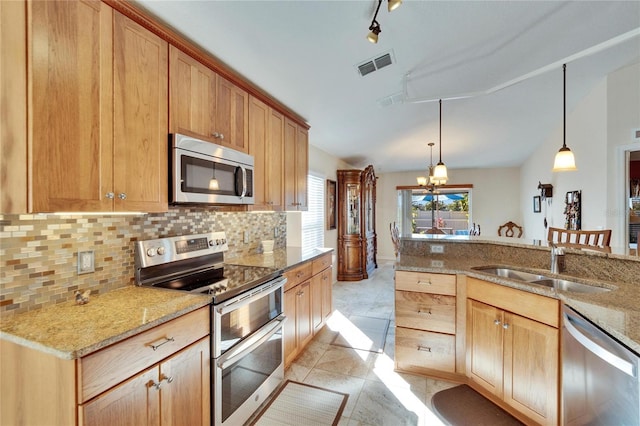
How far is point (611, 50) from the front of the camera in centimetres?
295

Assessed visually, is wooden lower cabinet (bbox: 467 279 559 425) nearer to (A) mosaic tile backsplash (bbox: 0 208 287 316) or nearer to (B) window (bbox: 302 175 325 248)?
(A) mosaic tile backsplash (bbox: 0 208 287 316)

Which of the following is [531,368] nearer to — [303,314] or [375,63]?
[303,314]

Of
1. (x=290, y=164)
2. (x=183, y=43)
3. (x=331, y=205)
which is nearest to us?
(x=183, y=43)

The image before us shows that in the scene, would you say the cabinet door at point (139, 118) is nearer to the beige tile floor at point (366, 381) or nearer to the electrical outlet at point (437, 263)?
the beige tile floor at point (366, 381)

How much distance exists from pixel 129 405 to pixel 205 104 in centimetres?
170

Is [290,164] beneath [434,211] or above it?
above

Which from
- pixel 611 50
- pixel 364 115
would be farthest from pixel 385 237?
pixel 611 50

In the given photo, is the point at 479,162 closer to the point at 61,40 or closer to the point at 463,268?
the point at 463,268

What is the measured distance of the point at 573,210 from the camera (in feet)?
14.0

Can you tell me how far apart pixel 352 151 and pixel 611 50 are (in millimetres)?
3317

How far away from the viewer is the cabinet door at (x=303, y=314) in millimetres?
2568

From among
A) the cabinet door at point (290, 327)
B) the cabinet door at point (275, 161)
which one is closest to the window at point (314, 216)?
the cabinet door at point (275, 161)

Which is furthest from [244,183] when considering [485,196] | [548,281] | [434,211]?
[434,211]

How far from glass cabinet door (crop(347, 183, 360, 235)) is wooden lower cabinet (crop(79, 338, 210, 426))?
14.0 feet
